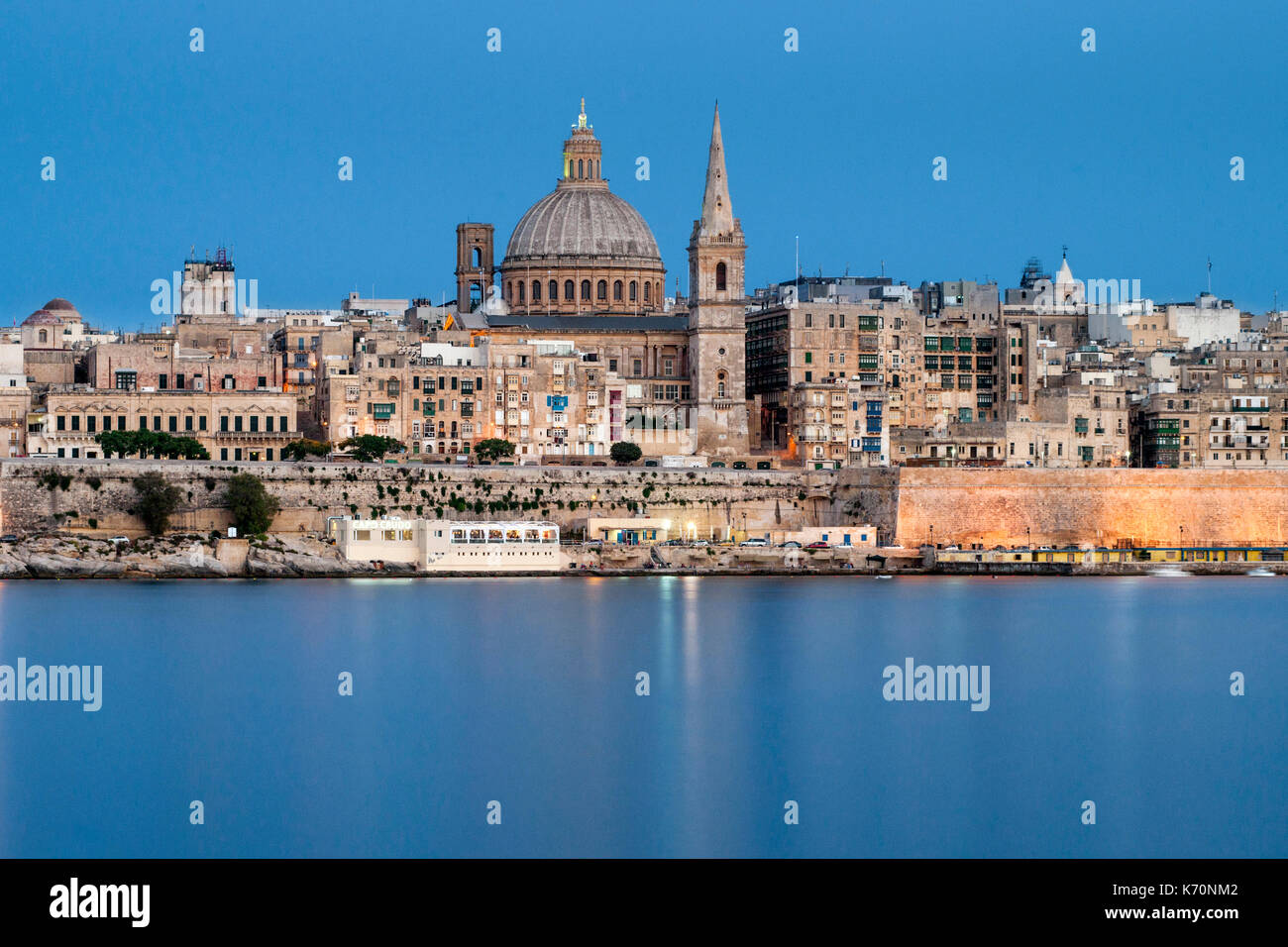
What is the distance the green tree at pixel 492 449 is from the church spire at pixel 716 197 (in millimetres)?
9799

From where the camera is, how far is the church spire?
223 feet

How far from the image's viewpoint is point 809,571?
188 feet

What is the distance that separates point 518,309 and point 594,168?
5.63 metres

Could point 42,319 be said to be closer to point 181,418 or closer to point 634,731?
point 181,418

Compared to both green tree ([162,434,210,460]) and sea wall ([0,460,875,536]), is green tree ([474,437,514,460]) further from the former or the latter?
green tree ([162,434,210,460])

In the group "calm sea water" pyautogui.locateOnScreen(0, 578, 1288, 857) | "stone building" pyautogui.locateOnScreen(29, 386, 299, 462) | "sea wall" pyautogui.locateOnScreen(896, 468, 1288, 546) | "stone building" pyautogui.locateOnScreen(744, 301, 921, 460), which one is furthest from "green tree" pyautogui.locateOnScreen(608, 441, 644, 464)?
"calm sea water" pyautogui.locateOnScreen(0, 578, 1288, 857)

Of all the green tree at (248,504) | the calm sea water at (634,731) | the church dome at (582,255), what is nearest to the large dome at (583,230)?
the church dome at (582,255)

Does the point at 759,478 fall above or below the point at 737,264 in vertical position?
below

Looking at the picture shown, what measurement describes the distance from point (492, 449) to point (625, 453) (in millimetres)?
3791

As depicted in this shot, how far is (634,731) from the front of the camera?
30547 mm

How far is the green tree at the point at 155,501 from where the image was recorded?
55.9 m

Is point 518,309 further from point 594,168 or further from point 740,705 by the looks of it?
point 740,705

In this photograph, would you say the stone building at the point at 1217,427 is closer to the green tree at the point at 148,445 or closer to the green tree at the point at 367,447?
the green tree at the point at 367,447
